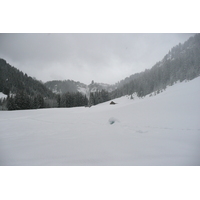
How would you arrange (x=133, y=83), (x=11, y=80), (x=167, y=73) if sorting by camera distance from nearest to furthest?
(x=167, y=73), (x=11, y=80), (x=133, y=83)

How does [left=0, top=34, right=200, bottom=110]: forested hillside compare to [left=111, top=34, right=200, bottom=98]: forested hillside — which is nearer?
[left=0, top=34, right=200, bottom=110]: forested hillside

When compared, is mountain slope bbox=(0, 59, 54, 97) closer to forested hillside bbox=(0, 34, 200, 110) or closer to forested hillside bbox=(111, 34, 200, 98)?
forested hillside bbox=(0, 34, 200, 110)

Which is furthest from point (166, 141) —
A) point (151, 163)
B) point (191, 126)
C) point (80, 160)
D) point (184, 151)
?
point (80, 160)

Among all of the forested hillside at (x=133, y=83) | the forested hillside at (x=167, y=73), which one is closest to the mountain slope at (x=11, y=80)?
the forested hillside at (x=133, y=83)

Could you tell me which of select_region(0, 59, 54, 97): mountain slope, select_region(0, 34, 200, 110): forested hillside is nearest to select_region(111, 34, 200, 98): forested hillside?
select_region(0, 34, 200, 110): forested hillside

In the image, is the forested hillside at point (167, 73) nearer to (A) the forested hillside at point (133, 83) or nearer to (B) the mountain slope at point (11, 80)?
(A) the forested hillside at point (133, 83)

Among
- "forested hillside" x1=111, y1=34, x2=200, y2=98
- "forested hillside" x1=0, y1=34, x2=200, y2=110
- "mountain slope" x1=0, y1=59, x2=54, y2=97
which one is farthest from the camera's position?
"forested hillside" x1=111, y1=34, x2=200, y2=98

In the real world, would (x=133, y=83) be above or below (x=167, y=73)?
above

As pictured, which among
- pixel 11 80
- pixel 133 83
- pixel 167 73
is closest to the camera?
pixel 167 73

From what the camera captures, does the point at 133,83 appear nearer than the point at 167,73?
No

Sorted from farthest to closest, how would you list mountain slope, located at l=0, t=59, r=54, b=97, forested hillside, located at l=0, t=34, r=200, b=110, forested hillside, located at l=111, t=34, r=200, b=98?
forested hillside, located at l=111, t=34, r=200, b=98 → forested hillside, located at l=0, t=34, r=200, b=110 → mountain slope, located at l=0, t=59, r=54, b=97

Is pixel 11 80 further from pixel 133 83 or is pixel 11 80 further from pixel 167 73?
pixel 167 73

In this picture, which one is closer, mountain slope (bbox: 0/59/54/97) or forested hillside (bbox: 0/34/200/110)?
mountain slope (bbox: 0/59/54/97)

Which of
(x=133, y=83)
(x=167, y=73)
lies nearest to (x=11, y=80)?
(x=133, y=83)
